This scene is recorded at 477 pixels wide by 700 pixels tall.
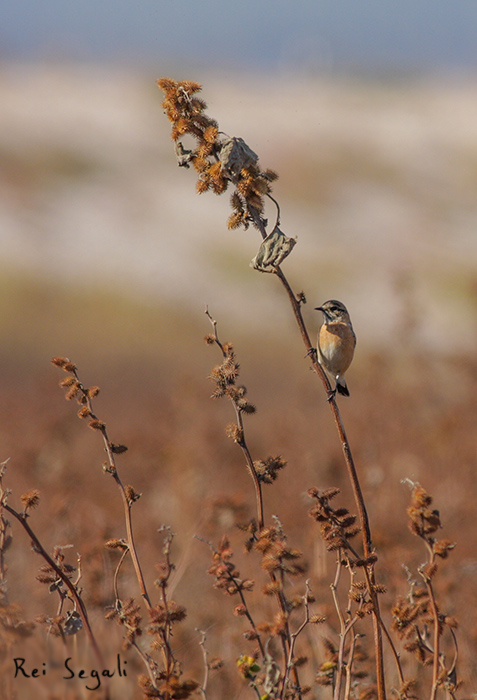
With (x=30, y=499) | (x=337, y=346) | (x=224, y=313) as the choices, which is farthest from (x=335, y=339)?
(x=224, y=313)

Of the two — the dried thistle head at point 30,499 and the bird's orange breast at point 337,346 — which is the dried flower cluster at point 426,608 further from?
the bird's orange breast at point 337,346

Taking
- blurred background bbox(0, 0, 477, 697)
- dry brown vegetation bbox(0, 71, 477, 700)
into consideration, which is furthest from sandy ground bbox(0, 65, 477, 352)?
dry brown vegetation bbox(0, 71, 477, 700)

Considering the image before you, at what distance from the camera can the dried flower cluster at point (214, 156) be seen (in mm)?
2859

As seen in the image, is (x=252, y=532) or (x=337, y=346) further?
(x=337, y=346)

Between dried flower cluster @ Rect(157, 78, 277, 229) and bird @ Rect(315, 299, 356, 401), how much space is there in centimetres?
261

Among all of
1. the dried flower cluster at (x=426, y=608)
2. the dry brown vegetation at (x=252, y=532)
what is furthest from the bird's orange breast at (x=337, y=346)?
the dried flower cluster at (x=426, y=608)

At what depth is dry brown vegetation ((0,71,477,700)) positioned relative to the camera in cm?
283

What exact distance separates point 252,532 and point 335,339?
281 cm

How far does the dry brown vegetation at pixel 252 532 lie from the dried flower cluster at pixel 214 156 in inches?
2.0

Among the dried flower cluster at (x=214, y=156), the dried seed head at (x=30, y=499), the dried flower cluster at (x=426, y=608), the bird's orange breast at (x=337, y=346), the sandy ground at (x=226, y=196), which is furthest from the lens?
the sandy ground at (x=226, y=196)

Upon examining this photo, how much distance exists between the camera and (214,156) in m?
2.95

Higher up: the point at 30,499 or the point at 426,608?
the point at 426,608

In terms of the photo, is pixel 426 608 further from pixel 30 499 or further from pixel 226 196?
pixel 226 196

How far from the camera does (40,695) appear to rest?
9.28ft
